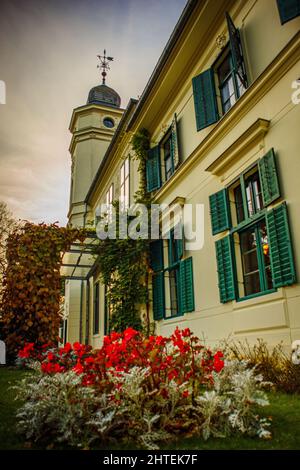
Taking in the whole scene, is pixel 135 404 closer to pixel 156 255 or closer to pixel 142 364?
pixel 142 364

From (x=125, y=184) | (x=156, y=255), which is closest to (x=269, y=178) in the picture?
(x=156, y=255)

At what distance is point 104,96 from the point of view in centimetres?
2119

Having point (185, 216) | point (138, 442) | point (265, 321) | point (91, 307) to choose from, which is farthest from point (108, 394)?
point (91, 307)

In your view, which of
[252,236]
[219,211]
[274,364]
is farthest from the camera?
[219,211]

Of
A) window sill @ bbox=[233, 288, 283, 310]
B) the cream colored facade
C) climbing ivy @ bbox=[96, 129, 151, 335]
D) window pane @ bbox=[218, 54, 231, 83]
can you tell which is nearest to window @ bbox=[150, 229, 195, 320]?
the cream colored facade

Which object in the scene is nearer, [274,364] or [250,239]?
[274,364]

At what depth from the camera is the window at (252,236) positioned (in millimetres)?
4812

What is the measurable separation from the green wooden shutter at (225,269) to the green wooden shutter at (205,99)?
2.66 meters

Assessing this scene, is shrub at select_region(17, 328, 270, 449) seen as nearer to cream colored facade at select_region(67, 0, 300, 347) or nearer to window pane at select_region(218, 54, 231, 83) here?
cream colored facade at select_region(67, 0, 300, 347)

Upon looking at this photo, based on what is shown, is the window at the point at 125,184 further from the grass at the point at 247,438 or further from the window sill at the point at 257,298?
the grass at the point at 247,438

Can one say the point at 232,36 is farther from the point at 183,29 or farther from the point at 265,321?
the point at 265,321

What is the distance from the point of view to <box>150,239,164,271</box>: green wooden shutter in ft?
28.8

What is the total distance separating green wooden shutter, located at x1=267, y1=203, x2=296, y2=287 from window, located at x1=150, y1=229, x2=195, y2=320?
8.55 feet

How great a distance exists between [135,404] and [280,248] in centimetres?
315
